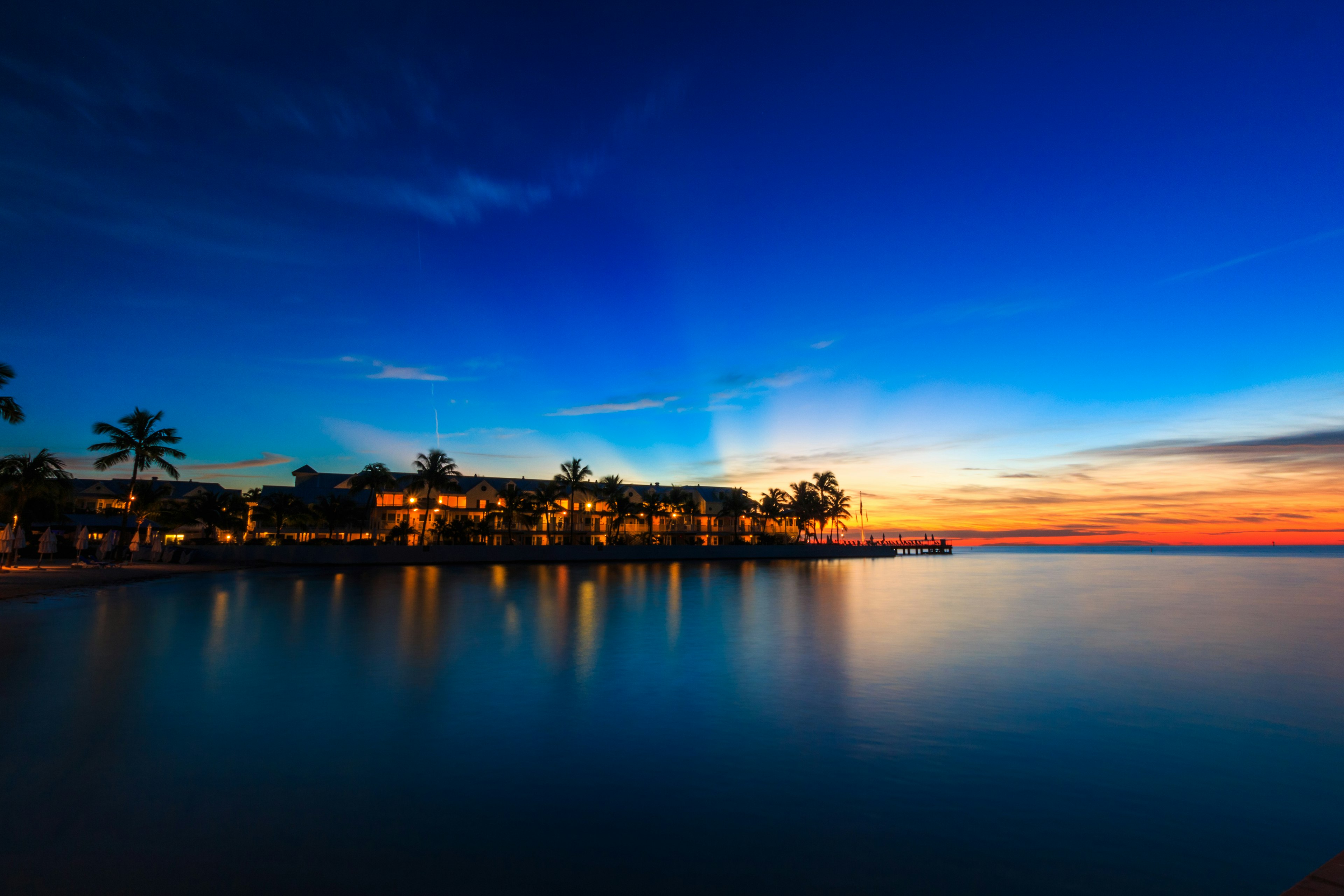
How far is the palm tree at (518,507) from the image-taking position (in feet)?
301

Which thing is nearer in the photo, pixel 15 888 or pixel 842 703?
pixel 15 888

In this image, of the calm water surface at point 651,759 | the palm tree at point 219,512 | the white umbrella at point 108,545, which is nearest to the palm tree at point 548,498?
the palm tree at point 219,512

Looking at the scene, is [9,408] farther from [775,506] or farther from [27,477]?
[775,506]

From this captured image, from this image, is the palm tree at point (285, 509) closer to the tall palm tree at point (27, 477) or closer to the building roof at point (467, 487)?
the building roof at point (467, 487)

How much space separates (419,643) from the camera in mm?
22047

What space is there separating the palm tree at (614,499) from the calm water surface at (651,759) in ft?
242

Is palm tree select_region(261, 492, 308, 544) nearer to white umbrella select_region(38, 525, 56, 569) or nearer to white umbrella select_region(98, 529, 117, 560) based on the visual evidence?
white umbrella select_region(98, 529, 117, 560)

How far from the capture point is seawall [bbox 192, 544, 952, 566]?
66.1 m

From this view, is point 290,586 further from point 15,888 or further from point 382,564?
point 15,888

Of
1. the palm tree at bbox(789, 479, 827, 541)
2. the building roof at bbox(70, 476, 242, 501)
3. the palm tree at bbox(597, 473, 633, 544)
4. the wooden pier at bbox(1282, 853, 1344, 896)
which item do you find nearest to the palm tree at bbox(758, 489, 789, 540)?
the palm tree at bbox(789, 479, 827, 541)

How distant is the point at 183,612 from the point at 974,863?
101 feet

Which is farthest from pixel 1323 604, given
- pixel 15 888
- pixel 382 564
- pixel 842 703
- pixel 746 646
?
pixel 382 564

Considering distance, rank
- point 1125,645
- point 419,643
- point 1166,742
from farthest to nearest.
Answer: point 1125,645 < point 419,643 < point 1166,742

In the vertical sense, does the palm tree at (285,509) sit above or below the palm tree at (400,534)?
above
